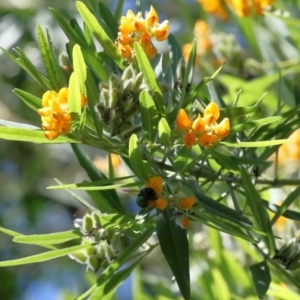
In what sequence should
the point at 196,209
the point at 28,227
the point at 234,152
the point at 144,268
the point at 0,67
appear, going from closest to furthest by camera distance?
1. the point at 196,209
2. the point at 234,152
3. the point at 144,268
4. the point at 0,67
5. the point at 28,227

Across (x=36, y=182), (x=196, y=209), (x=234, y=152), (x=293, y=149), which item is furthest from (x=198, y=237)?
(x=36, y=182)

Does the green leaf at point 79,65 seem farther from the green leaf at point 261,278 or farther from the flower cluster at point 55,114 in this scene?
the green leaf at point 261,278

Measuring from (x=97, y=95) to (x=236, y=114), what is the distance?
5.7 inches

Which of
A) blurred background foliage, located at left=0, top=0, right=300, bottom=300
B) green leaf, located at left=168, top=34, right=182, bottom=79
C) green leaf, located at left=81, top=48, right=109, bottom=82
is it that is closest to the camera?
green leaf, located at left=81, top=48, right=109, bottom=82

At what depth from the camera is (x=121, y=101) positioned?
64 centimetres

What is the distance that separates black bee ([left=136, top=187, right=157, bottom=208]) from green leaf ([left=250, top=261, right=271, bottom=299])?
0.15 metres

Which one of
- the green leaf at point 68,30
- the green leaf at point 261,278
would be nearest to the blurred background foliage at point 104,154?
the green leaf at point 261,278

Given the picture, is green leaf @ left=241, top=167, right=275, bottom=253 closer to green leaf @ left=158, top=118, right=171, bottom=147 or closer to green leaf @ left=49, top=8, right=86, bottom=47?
green leaf @ left=158, top=118, right=171, bottom=147

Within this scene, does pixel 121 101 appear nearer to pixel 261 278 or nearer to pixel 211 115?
pixel 211 115

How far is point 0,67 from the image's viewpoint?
2553 mm

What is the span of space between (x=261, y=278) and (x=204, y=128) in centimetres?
19

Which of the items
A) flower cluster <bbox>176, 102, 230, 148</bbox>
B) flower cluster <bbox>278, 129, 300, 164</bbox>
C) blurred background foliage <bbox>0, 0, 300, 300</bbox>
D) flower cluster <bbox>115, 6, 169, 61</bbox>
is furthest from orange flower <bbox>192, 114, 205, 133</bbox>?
flower cluster <bbox>278, 129, 300, 164</bbox>

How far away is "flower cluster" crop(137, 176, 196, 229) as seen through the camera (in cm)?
64

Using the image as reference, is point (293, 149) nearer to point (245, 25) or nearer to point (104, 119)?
point (245, 25)
